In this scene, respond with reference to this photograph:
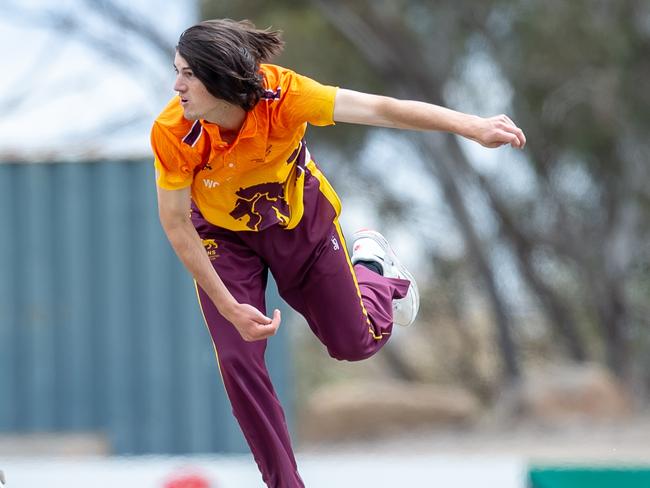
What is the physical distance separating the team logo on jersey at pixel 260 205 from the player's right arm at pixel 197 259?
0.86 feet

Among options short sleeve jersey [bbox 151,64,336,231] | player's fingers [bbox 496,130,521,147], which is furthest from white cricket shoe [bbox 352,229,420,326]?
player's fingers [bbox 496,130,521,147]

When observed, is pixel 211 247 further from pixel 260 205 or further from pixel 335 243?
pixel 335 243

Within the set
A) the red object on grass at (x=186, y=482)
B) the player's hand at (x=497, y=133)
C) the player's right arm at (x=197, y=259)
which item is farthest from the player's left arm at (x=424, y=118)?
the red object on grass at (x=186, y=482)

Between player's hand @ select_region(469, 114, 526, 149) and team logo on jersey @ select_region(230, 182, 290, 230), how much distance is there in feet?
2.58

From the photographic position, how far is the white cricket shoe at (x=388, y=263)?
205 inches

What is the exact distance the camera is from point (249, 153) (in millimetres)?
4066

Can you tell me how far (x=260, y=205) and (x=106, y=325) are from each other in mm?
6213

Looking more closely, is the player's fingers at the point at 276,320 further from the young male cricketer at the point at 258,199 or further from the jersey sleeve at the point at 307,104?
the jersey sleeve at the point at 307,104

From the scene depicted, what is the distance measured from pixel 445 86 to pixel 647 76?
245cm

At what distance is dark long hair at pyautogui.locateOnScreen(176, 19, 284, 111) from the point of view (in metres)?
3.82

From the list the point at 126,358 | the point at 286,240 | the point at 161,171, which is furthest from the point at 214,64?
the point at 126,358

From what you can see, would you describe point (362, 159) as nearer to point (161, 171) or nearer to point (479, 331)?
point (479, 331)

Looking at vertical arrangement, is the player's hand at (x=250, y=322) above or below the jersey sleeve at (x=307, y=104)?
below

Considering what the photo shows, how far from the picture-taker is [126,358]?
1015 cm
